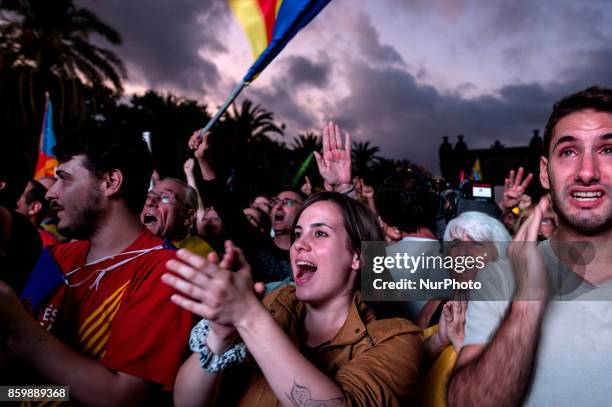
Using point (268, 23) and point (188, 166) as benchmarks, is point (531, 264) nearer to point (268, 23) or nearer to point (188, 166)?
point (268, 23)

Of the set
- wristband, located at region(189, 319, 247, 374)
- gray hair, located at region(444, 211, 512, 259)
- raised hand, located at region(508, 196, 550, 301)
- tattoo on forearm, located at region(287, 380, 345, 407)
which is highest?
gray hair, located at region(444, 211, 512, 259)

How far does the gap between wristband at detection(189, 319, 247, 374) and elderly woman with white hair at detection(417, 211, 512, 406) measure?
3.06 feet

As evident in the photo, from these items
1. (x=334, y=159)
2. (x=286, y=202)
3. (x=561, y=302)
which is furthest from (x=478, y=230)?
(x=286, y=202)

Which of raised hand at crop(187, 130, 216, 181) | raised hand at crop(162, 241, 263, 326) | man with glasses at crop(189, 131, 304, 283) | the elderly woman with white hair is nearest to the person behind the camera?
raised hand at crop(162, 241, 263, 326)

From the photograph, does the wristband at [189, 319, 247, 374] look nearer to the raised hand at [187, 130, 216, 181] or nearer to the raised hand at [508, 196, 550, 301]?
the raised hand at [508, 196, 550, 301]

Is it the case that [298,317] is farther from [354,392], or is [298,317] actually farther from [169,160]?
[169,160]

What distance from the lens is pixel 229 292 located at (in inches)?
51.9

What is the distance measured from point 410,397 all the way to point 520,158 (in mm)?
14433

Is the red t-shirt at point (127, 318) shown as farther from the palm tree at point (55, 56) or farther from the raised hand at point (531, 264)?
the palm tree at point (55, 56)

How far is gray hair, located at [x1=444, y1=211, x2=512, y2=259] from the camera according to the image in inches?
104

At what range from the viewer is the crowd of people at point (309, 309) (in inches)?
58.9

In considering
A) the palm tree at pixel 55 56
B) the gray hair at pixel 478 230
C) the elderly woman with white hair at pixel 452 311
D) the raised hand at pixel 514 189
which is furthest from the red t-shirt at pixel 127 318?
the palm tree at pixel 55 56

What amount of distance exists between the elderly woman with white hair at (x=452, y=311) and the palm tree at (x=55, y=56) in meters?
16.5

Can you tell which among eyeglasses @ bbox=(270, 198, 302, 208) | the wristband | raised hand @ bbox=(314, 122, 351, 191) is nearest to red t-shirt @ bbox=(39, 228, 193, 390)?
the wristband
